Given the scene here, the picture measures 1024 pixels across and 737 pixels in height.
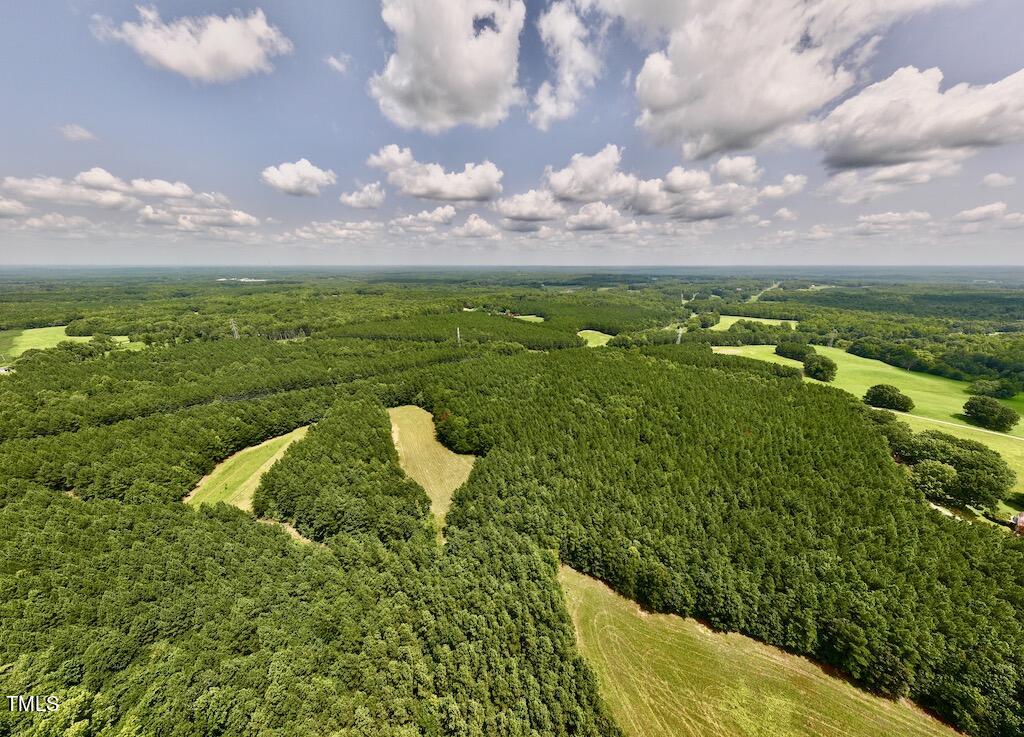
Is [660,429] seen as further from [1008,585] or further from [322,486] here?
[322,486]

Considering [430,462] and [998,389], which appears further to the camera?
[998,389]

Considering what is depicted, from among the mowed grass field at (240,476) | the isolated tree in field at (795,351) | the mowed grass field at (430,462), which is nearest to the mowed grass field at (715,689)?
the mowed grass field at (430,462)

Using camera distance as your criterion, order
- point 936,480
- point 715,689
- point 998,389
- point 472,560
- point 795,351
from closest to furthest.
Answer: point 715,689 < point 472,560 < point 936,480 < point 998,389 < point 795,351

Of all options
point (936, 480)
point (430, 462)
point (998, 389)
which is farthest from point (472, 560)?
point (998, 389)

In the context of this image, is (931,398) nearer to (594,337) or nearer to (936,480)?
(936,480)

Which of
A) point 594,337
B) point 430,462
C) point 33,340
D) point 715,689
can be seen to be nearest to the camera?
point 715,689

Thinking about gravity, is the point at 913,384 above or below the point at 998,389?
below

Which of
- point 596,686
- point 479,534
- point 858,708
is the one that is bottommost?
point 858,708

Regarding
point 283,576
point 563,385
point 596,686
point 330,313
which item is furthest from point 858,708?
point 330,313
